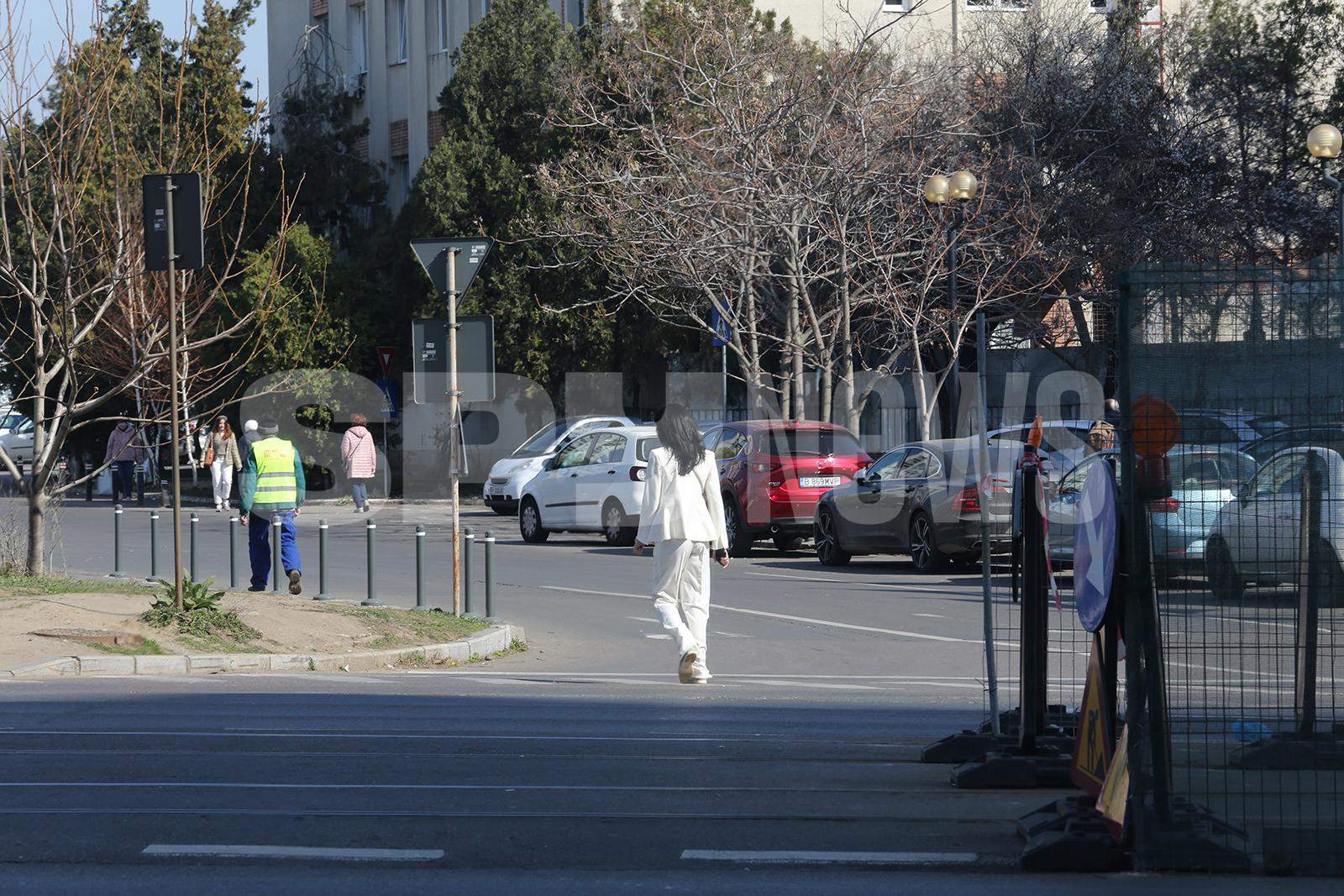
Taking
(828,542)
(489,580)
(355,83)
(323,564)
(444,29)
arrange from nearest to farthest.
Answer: (489,580)
(323,564)
(828,542)
(444,29)
(355,83)

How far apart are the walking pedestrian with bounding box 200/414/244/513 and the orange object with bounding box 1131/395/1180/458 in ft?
88.2

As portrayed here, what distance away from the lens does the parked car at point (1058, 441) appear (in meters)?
17.9

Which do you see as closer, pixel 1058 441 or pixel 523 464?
pixel 1058 441

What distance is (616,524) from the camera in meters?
24.5

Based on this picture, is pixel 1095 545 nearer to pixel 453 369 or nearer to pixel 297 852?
pixel 297 852

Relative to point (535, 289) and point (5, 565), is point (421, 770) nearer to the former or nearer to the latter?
point (5, 565)

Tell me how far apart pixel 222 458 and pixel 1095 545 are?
93.7 ft

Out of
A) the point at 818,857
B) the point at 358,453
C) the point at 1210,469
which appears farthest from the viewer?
the point at 358,453

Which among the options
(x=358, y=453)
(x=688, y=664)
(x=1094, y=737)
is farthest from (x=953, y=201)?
(x=1094, y=737)

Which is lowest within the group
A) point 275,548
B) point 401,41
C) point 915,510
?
point 275,548

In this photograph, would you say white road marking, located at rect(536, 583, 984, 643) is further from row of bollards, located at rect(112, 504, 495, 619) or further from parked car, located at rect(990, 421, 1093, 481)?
parked car, located at rect(990, 421, 1093, 481)

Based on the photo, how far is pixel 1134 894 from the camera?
544cm

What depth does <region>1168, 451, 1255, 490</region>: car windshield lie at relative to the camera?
5.48 meters

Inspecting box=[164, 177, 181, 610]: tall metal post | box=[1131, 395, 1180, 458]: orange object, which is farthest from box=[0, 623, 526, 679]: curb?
box=[1131, 395, 1180, 458]: orange object
